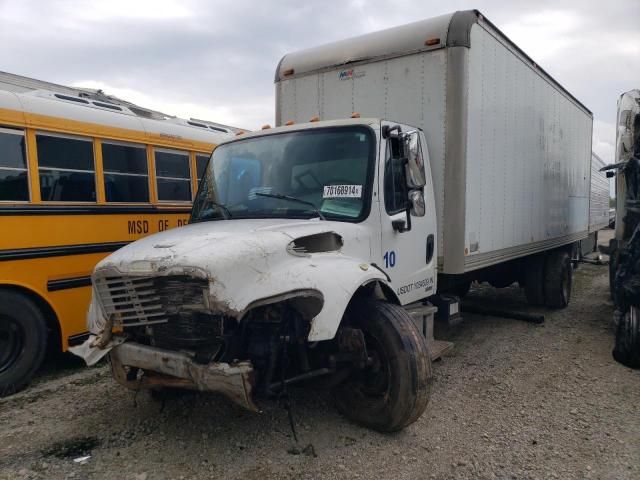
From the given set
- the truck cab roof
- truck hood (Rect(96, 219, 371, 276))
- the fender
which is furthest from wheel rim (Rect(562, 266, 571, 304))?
the fender

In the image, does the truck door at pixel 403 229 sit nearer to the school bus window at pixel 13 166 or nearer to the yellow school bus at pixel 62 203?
the yellow school bus at pixel 62 203

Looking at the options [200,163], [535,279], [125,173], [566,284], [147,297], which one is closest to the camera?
[147,297]

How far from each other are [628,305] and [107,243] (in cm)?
622

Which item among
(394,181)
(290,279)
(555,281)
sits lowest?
(555,281)

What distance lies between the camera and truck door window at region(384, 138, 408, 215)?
170 inches

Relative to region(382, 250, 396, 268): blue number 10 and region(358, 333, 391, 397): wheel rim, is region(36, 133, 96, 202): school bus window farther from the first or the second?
region(358, 333, 391, 397): wheel rim

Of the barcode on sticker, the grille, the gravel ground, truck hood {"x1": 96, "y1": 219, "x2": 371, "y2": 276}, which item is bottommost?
the gravel ground

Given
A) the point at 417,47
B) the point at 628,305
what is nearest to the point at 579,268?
the point at 628,305

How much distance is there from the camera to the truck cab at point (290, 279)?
3.13 meters

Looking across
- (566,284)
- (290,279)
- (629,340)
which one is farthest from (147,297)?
(566,284)

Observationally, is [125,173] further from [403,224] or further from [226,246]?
[403,224]

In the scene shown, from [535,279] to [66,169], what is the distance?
23.9 ft

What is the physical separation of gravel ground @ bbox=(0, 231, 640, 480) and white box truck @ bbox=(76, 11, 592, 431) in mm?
402

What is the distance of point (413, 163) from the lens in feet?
13.8
